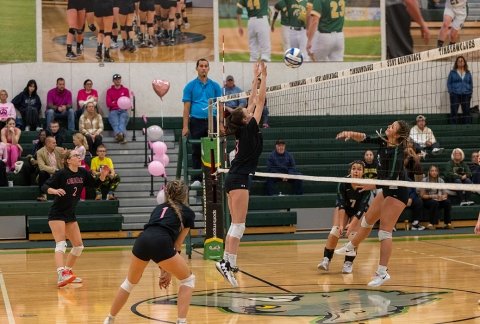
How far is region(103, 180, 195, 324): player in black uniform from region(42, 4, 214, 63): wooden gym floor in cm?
1619

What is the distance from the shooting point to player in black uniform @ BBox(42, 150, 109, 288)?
41.8ft

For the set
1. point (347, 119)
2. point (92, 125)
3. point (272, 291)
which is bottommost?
point (272, 291)

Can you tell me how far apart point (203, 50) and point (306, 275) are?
12.9m

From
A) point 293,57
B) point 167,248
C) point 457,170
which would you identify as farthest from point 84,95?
point 167,248

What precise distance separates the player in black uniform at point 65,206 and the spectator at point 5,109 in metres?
9.67

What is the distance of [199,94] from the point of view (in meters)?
16.9

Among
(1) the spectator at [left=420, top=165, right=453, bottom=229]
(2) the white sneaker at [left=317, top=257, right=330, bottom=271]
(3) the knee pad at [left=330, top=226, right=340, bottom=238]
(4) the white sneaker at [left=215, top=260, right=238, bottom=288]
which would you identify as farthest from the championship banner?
(1) the spectator at [left=420, top=165, right=453, bottom=229]

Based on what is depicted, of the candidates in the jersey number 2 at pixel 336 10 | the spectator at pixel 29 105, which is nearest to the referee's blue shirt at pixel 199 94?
the spectator at pixel 29 105

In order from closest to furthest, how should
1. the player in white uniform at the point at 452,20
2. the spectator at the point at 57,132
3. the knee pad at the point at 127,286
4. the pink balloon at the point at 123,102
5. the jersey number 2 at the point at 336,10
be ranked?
the knee pad at the point at 127,286
the spectator at the point at 57,132
the pink balloon at the point at 123,102
the jersey number 2 at the point at 336,10
the player in white uniform at the point at 452,20

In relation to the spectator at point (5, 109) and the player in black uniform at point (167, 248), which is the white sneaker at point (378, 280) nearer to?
the player in black uniform at point (167, 248)

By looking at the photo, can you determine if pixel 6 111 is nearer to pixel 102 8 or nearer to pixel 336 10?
pixel 102 8

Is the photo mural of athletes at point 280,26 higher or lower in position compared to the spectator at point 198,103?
higher

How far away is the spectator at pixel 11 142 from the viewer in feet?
69.2

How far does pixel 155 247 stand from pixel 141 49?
16669 millimetres
